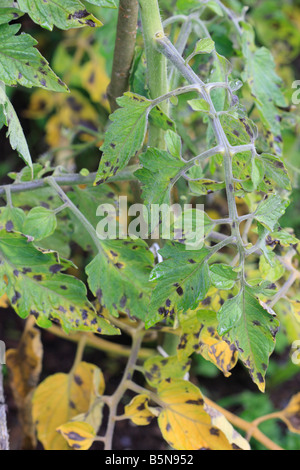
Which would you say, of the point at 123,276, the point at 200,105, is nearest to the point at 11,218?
the point at 123,276

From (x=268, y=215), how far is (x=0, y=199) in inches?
14.5

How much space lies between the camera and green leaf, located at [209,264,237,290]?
1.38 feet

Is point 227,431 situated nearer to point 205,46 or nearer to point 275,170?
point 275,170

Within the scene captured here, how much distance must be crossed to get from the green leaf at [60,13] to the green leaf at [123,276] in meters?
0.23

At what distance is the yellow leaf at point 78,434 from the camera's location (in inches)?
23.7

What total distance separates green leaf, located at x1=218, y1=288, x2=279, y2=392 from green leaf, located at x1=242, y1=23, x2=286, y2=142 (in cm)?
26

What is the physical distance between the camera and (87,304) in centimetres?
51

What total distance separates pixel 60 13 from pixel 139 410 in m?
0.46

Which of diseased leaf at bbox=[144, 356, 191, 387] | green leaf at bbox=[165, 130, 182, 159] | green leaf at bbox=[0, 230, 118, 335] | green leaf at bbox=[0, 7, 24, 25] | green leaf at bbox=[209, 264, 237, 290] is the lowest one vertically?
diseased leaf at bbox=[144, 356, 191, 387]

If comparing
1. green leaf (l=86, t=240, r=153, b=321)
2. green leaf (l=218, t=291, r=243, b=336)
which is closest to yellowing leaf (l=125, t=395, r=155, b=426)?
green leaf (l=86, t=240, r=153, b=321)

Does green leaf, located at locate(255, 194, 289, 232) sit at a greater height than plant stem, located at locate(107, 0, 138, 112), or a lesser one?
lesser

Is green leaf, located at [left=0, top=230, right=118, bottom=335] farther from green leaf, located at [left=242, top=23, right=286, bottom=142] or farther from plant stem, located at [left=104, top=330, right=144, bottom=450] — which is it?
green leaf, located at [left=242, top=23, right=286, bottom=142]
